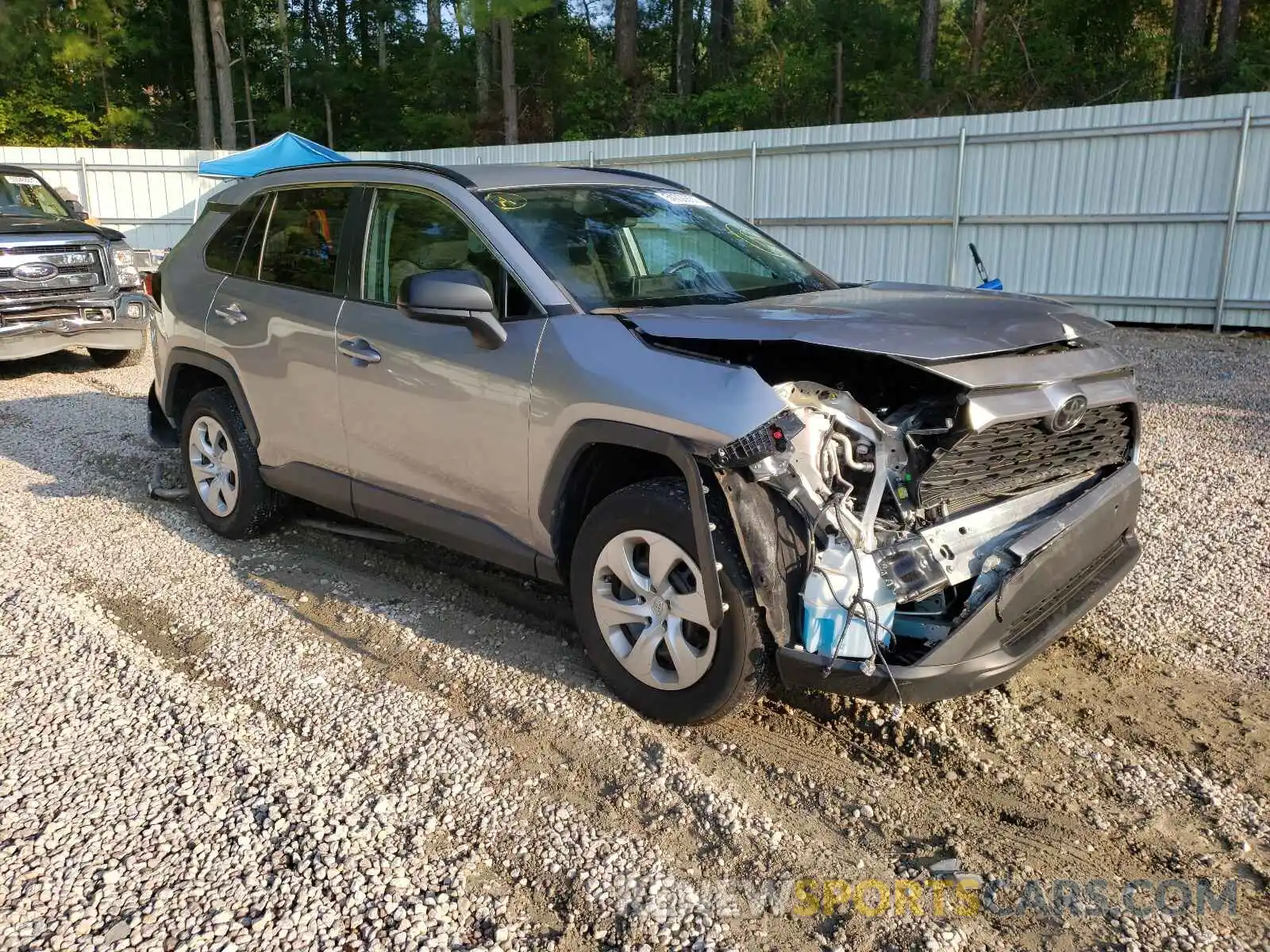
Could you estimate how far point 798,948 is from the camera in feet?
8.10

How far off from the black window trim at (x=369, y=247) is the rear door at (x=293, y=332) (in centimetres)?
12

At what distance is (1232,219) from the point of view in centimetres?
1122

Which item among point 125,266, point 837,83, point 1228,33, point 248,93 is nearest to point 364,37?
point 248,93

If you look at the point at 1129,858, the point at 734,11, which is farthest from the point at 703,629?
the point at 734,11

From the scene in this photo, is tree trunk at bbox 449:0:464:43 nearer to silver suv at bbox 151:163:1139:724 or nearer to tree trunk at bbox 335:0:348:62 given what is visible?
tree trunk at bbox 335:0:348:62

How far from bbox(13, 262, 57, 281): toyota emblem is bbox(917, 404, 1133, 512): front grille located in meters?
9.54

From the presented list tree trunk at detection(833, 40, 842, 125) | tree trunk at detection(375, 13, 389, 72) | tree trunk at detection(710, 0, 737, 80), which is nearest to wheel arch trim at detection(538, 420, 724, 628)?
tree trunk at detection(833, 40, 842, 125)

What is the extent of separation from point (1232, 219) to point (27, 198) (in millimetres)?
13165

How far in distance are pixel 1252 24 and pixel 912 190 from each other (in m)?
12.7

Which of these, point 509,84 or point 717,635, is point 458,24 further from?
point 717,635

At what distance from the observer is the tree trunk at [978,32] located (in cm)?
2248

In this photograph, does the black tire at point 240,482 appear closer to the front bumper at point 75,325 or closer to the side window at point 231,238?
the side window at point 231,238

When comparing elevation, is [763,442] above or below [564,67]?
below

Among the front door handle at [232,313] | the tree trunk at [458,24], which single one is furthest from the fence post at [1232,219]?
the tree trunk at [458,24]
